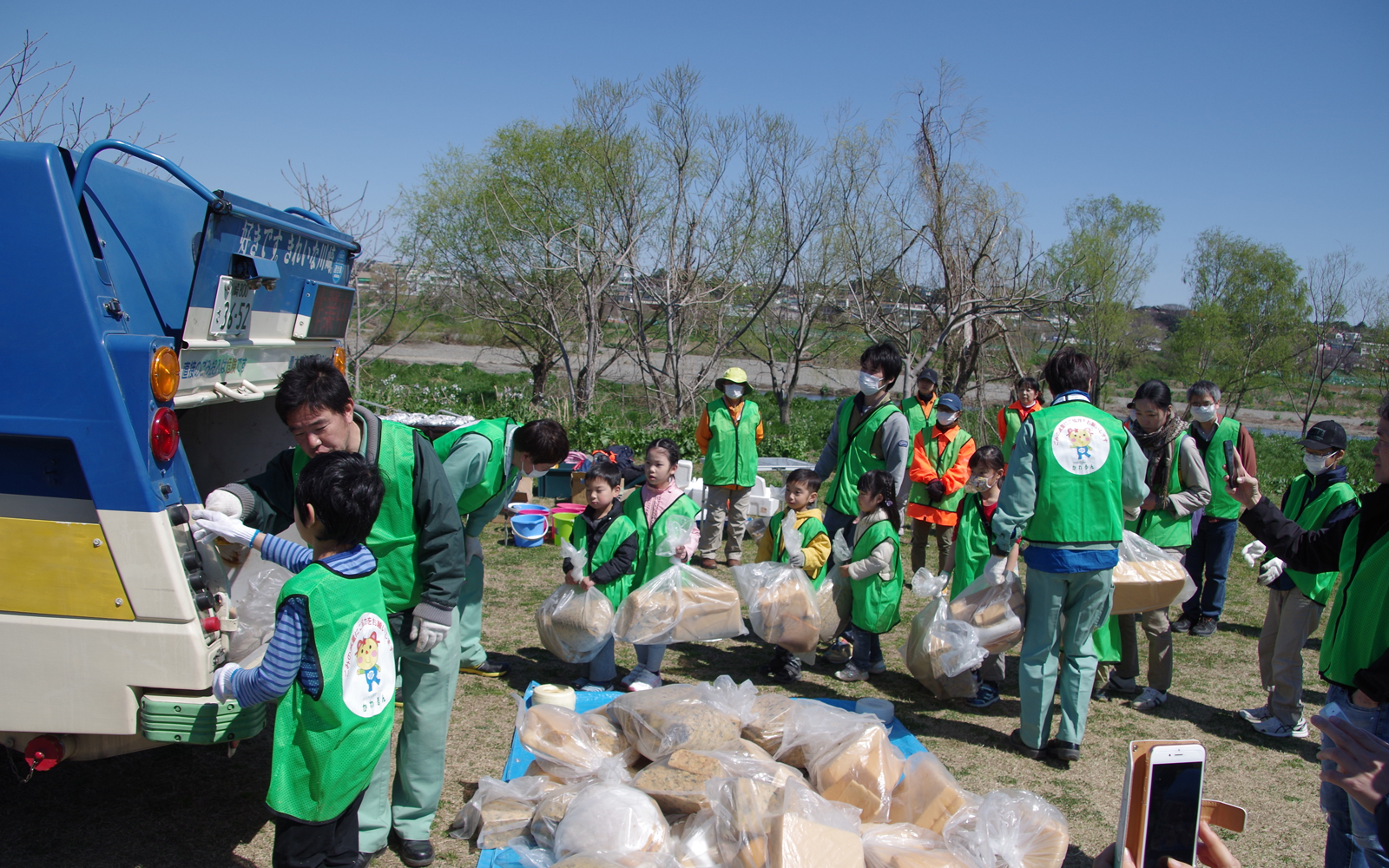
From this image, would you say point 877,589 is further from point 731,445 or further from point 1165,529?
point 731,445

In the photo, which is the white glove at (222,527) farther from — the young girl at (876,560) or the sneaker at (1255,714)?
the sneaker at (1255,714)

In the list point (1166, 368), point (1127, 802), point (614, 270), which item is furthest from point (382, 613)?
point (1166, 368)

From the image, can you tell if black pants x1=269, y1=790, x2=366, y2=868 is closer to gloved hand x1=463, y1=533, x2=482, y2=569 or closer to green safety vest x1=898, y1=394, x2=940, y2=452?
gloved hand x1=463, y1=533, x2=482, y2=569

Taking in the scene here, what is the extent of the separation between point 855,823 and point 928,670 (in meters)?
2.19

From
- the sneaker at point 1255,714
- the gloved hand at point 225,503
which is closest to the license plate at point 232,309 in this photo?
the gloved hand at point 225,503

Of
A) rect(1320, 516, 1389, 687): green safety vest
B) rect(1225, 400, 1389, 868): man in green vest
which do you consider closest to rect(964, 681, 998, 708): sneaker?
rect(1225, 400, 1389, 868): man in green vest

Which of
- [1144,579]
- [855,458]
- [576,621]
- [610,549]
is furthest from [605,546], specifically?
[1144,579]

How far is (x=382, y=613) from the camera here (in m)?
2.58

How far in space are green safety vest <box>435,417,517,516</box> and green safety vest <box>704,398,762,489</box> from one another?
3.65m

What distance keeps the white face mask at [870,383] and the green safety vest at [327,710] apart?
401 centimetres

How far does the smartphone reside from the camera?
243 cm

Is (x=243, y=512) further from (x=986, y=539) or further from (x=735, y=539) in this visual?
(x=735, y=539)

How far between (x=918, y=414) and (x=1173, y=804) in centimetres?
498

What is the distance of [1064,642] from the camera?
4227 millimetres
